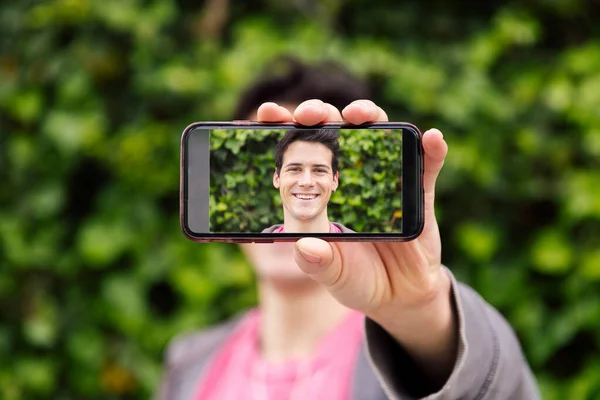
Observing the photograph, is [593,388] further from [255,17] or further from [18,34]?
[18,34]

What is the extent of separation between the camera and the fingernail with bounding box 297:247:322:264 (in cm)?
75

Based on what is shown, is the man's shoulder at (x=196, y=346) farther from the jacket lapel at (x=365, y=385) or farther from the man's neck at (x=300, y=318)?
the jacket lapel at (x=365, y=385)

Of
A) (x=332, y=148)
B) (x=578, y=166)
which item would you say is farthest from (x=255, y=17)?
(x=332, y=148)

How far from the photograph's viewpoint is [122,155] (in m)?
1.92

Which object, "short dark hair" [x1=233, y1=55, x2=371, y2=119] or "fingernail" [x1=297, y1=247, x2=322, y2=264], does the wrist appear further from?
"short dark hair" [x1=233, y1=55, x2=371, y2=119]

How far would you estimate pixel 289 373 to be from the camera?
1.38 metres

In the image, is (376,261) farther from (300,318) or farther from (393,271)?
(300,318)

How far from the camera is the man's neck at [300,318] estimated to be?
57.1 inches

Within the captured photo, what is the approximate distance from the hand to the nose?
0.07 metres

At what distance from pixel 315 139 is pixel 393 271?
20 cm

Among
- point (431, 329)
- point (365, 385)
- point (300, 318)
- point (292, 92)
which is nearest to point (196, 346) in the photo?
point (300, 318)

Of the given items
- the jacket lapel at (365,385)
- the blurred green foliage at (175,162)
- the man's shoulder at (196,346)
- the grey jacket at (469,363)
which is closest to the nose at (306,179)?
the grey jacket at (469,363)

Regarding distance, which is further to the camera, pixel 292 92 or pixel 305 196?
pixel 292 92

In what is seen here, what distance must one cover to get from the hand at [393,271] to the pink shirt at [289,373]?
0.37m
